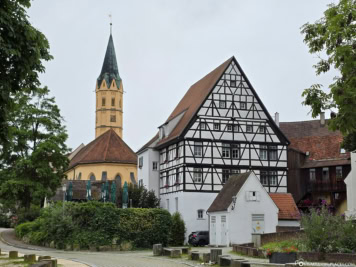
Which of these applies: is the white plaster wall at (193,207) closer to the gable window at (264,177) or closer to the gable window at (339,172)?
the gable window at (264,177)

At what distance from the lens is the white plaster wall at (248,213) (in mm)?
38844

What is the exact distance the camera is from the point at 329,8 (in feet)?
58.4

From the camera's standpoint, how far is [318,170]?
49219 millimetres

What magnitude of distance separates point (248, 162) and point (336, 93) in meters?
31.3

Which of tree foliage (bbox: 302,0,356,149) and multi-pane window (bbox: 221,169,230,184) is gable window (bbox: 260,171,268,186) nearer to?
multi-pane window (bbox: 221,169,230,184)

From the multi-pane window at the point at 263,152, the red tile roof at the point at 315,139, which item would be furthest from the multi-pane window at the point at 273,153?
the red tile roof at the point at 315,139

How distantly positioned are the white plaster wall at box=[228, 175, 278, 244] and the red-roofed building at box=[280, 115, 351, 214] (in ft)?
26.2

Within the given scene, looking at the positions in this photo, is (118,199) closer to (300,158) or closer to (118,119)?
(300,158)

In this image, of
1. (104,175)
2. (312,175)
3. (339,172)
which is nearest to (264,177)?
(312,175)

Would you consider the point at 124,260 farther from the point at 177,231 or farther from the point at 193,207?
the point at 193,207

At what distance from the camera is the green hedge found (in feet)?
115

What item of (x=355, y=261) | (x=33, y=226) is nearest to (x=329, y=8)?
(x=355, y=261)

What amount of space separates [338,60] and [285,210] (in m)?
27.8

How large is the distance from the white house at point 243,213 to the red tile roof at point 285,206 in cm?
152
